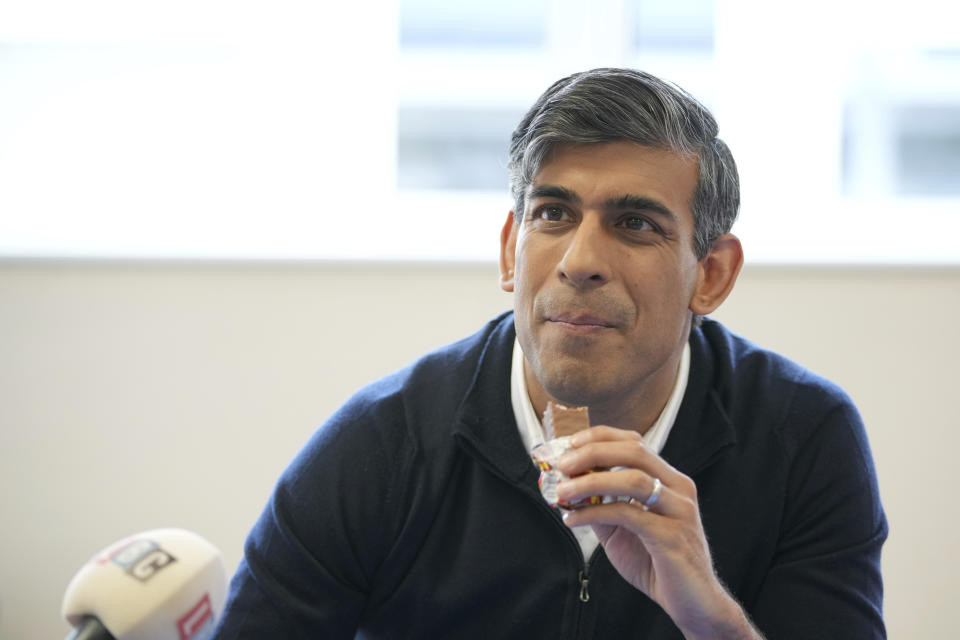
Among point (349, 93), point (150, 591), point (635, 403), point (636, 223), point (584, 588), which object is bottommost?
point (584, 588)

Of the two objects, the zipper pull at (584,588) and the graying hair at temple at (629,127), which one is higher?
the graying hair at temple at (629,127)

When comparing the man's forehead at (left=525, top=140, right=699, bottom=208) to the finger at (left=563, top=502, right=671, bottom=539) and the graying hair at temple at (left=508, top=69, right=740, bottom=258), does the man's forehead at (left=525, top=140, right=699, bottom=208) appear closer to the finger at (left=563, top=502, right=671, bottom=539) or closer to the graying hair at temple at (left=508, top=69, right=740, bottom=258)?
the graying hair at temple at (left=508, top=69, right=740, bottom=258)

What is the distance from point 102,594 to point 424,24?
197 centimetres

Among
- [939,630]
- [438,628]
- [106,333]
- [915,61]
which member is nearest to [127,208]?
[106,333]

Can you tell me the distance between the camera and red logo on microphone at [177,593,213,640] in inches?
45.2

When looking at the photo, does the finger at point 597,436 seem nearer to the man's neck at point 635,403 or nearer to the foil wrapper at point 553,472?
the foil wrapper at point 553,472

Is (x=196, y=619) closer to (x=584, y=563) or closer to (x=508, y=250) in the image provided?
(x=584, y=563)

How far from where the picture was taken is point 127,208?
265cm

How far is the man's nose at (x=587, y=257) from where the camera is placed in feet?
4.51

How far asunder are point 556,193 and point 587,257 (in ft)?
0.36

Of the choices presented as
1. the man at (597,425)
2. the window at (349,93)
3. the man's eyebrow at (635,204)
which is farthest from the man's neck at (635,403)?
the window at (349,93)

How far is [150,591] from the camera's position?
113 centimetres

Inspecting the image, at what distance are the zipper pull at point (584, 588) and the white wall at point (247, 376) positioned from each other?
114 centimetres

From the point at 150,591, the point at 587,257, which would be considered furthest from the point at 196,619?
the point at 587,257
